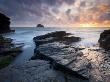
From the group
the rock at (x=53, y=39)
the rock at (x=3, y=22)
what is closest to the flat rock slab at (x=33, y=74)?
the rock at (x=53, y=39)

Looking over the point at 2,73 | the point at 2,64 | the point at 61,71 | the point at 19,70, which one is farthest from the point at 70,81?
the point at 2,64

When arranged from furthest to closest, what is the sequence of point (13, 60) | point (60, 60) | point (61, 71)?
point (13, 60)
point (60, 60)
point (61, 71)

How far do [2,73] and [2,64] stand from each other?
179 inches

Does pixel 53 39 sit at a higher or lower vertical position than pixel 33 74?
higher

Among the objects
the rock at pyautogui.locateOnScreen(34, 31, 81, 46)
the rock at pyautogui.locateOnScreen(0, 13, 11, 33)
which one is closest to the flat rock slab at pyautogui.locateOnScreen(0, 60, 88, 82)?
the rock at pyautogui.locateOnScreen(34, 31, 81, 46)

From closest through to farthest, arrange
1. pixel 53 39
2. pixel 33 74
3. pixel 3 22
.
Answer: pixel 33 74 → pixel 53 39 → pixel 3 22

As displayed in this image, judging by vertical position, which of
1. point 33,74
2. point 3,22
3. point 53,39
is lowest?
point 33,74

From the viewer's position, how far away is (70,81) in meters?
10.1

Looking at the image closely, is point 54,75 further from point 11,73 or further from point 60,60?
point 11,73

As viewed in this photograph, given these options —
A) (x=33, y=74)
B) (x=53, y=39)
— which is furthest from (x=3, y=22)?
(x=33, y=74)

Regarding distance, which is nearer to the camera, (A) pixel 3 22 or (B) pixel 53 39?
(B) pixel 53 39

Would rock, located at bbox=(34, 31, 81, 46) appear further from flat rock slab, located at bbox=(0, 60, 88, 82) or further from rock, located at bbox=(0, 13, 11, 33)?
rock, located at bbox=(0, 13, 11, 33)

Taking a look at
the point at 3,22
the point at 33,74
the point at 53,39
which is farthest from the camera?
the point at 3,22

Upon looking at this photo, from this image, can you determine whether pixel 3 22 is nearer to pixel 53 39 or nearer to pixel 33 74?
pixel 53 39
